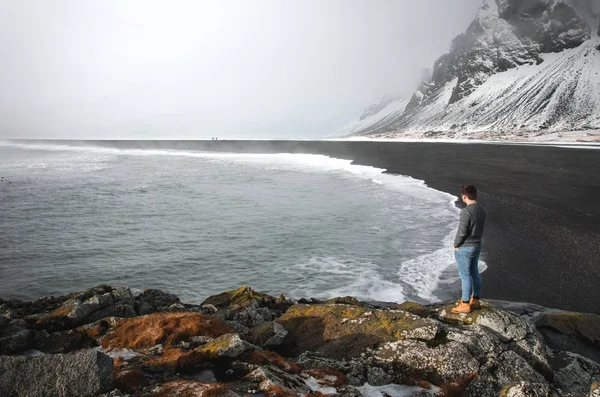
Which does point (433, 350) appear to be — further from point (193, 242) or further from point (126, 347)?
point (193, 242)

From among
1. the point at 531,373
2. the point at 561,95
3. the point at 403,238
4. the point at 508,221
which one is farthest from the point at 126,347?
the point at 561,95

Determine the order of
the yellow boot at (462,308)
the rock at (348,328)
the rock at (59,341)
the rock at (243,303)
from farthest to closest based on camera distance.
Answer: the rock at (243,303), the yellow boot at (462,308), the rock at (59,341), the rock at (348,328)

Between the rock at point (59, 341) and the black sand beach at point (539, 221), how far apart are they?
11.2m

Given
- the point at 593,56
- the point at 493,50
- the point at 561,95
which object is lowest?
the point at 561,95

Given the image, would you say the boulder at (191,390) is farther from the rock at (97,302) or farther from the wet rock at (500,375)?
the rock at (97,302)

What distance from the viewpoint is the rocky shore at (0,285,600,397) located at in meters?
4.47

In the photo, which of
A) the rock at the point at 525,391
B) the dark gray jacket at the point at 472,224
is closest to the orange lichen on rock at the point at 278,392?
the rock at the point at 525,391

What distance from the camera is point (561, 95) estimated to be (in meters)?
127

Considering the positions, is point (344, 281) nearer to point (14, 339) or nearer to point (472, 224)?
point (472, 224)

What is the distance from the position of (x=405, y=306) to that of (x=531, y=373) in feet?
10.6

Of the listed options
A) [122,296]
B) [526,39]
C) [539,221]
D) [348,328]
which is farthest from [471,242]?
[526,39]

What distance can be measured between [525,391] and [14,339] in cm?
801

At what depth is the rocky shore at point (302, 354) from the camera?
176 inches

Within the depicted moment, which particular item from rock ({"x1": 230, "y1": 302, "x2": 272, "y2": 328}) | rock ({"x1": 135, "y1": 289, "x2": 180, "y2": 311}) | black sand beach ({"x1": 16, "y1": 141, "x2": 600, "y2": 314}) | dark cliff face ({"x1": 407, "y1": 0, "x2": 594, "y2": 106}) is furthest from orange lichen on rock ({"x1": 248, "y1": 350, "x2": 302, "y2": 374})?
dark cliff face ({"x1": 407, "y1": 0, "x2": 594, "y2": 106})
